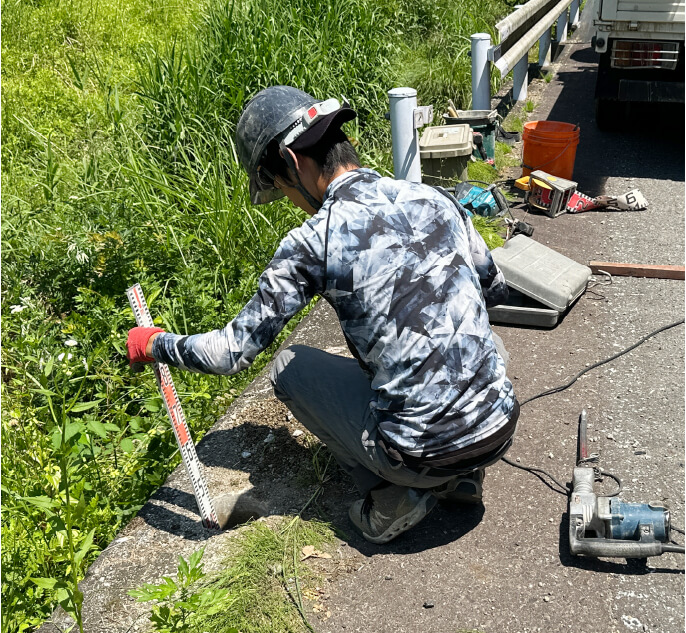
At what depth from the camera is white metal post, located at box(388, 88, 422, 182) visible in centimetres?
541

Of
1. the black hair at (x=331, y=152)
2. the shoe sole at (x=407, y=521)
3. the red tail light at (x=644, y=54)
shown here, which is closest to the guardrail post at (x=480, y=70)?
the red tail light at (x=644, y=54)

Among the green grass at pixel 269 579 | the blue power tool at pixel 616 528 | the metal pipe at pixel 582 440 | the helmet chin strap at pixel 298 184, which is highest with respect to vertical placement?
the helmet chin strap at pixel 298 184

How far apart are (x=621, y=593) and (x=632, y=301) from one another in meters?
2.49

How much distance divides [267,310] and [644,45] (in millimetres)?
5493

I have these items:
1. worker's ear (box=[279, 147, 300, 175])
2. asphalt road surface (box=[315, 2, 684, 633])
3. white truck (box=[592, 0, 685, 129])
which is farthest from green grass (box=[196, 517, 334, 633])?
white truck (box=[592, 0, 685, 129])

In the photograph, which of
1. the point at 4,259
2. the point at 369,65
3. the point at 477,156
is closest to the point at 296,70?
the point at 369,65

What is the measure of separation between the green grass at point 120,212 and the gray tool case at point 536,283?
1337mm

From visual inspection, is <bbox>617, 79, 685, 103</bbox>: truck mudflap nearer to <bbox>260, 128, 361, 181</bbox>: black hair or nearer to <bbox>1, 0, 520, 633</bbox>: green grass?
<bbox>1, 0, 520, 633</bbox>: green grass

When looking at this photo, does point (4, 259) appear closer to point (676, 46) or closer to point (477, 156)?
point (477, 156)

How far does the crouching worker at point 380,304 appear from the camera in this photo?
280 cm

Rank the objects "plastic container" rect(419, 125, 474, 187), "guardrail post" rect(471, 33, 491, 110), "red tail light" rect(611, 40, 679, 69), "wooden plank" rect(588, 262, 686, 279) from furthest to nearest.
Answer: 1. "guardrail post" rect(471, 33, 491, 110)
2. "red tail light" rect(611, 40, 679, 69)
3. "plastic container" rect(419, 125, 474, 187)
4. "wooden plank" rect(588, 262, 686, 279)

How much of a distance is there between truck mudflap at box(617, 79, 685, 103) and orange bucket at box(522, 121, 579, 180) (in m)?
0.97

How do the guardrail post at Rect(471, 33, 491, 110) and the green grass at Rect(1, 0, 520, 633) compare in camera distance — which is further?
the guardrail post at Rect(471, 33, 491, 110)

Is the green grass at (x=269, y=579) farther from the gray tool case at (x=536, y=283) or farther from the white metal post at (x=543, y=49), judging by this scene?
the white metal post at (x=543, y=49)
